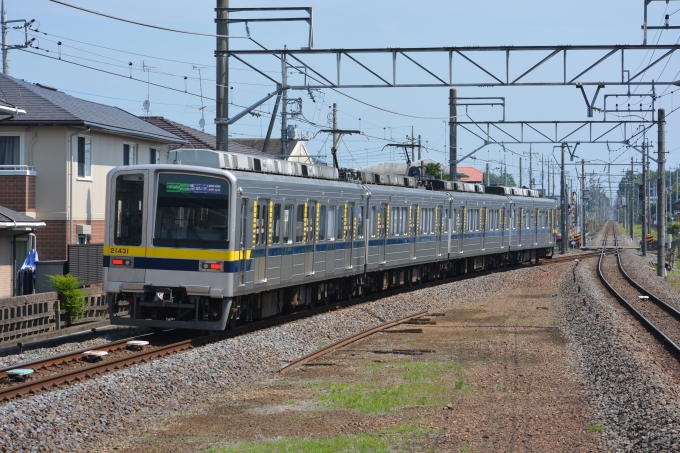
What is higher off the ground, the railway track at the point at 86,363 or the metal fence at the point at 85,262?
the metal fence at the point at 85,262

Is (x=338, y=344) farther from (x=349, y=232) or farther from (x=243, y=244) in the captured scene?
(x=349, y=232)

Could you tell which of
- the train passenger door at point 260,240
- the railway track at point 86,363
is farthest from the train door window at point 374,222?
the train passenger door at point 260,240

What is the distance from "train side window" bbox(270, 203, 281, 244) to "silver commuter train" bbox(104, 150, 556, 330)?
18mm

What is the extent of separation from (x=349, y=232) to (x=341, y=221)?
0.68 metres

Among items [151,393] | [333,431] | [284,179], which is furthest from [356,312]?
[333,431]

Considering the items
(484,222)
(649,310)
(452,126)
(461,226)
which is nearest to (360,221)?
(649,310)

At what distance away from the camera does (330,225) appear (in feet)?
63.4

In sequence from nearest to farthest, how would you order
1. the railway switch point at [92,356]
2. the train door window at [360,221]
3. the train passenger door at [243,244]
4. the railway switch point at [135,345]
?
1. the railway switch point at [92,356]
2. the railway switch point at [135,345]
3. the train passenger door at [243,244]
4. the train door window at [360,221]

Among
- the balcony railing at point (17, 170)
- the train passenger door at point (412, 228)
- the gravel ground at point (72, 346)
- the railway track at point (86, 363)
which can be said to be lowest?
the gravel ground at point (72, 346)

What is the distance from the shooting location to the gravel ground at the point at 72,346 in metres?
12.6

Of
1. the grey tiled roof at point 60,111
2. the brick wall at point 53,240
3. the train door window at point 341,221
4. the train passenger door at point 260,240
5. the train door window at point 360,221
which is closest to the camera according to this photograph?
the train passenger door at point 260,240

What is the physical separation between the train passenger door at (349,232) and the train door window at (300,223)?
286 centimetres

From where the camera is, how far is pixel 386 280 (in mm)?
24750

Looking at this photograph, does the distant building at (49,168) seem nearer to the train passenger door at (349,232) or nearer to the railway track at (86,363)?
the train passenger door at (349,232)
